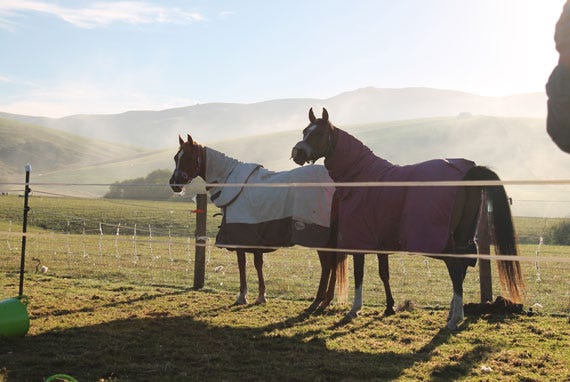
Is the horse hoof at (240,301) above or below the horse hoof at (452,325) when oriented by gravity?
below

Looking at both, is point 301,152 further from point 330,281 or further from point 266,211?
point 330,281

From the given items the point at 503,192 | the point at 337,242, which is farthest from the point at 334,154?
the point at 503,192

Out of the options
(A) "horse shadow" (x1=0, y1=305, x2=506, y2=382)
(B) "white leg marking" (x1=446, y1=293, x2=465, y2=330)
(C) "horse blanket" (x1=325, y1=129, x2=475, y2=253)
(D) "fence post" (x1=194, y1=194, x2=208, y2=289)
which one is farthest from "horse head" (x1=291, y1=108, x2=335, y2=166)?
(D) "fence post" (x1=194, y1=194, x2=208, y2=289)

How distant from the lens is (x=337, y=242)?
840 centimetres

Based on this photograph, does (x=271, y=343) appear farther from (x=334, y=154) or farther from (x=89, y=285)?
(x=89, y=285)

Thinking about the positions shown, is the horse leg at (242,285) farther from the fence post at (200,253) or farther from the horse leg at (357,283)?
the horse leg at (357,283)

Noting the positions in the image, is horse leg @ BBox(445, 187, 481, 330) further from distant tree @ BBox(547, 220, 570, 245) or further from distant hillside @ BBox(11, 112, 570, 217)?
distant hillside @ BBox(11, 112, 570, 217)

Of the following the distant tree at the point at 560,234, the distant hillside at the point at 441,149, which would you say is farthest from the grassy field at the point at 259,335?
the distant hillside at the point at 441,149

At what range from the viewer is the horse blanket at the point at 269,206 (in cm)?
836

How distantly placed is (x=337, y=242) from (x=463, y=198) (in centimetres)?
203

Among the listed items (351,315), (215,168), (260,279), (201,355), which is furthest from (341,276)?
(201,355)

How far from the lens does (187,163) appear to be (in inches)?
360

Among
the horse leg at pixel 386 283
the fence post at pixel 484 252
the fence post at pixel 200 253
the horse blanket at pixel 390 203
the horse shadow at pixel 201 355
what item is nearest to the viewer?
the horse shadow at pixel 201 355

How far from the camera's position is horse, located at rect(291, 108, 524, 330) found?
22.5 feet
